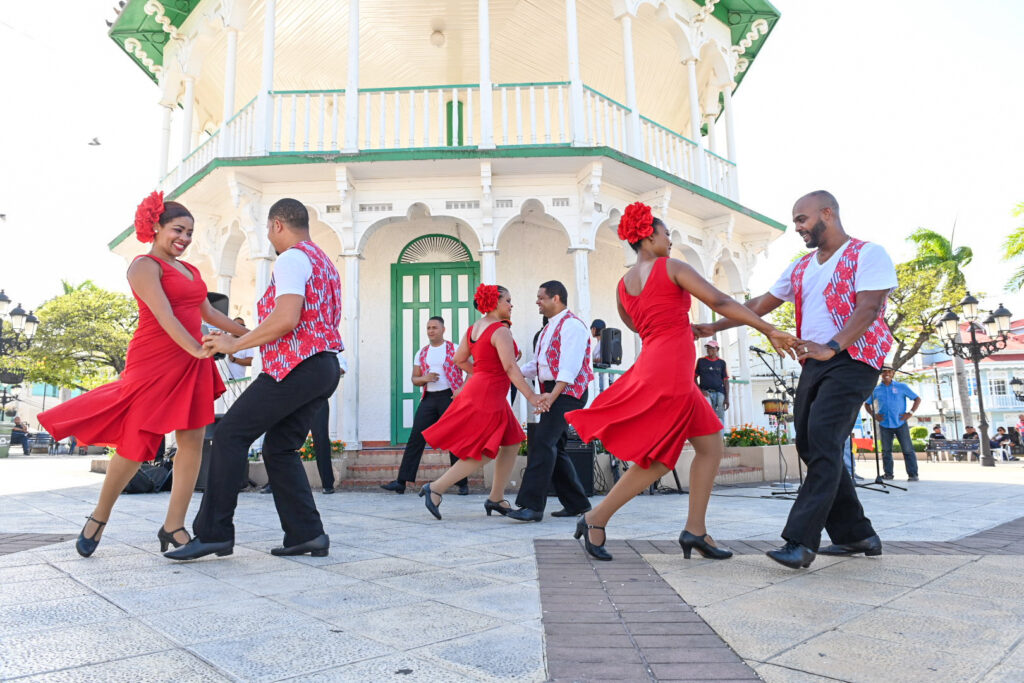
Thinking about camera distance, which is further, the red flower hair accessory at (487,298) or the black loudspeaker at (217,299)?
the red flower hair accessory at (487,298)

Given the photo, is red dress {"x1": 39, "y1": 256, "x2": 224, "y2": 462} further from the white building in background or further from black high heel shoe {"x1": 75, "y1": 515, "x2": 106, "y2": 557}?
the white building in background

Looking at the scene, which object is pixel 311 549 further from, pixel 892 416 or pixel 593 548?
pixel 892 416

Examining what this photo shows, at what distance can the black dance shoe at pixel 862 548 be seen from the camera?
11.9ft

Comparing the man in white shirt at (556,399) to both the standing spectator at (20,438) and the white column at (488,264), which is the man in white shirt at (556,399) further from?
the standing spectator at (20,438)

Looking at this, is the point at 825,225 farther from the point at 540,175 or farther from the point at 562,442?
the point at 540,175

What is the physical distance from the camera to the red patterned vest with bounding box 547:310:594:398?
5.55 m

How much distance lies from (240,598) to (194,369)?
1646mm

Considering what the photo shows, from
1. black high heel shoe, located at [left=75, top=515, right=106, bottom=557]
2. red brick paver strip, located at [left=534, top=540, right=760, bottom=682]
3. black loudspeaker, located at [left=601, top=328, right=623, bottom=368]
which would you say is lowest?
red brick paver strip, located at [left=534, top=540, right=760, bottom=682]

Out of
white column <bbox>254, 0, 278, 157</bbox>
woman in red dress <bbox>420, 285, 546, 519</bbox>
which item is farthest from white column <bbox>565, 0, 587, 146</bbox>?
woman in red dress <bbox>420, 285, 546, 519</bbox>

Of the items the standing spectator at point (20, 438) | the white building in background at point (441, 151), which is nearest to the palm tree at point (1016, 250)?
the white building in background at point (441, 151)

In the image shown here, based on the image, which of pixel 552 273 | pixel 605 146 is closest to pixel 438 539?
pixel 605 146

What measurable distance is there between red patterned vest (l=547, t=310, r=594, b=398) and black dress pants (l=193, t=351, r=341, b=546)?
2.29 meters

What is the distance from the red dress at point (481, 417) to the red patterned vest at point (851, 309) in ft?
8.69

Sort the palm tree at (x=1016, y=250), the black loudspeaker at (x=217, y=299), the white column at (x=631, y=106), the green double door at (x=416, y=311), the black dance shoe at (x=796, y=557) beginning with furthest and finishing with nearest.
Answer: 1. the palm tree at (x=1016, y=250)
2. the green double door at (x=416, y=311)
3. the white column at (x=631, y=106)
4. the black loudspeaker at (x=217, y=299)
5. the black dance shoe at (x=796, y=557)
